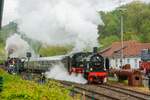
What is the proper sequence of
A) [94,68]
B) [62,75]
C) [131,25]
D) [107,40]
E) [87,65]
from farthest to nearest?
1. [131,25]
2. [107,40]
3. [62,75]
4. [94,68]
5. [87,65]

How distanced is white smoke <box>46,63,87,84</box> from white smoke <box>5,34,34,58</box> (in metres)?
15.6

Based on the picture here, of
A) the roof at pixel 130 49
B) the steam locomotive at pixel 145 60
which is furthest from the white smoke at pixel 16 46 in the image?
the roof at pixel 130 49

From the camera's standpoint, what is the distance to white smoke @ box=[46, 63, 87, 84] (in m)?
37.2

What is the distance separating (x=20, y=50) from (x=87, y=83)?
20.3m

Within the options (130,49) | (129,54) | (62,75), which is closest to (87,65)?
(62,75)

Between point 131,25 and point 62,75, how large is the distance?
60703mm

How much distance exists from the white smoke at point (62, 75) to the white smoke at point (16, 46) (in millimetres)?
15589

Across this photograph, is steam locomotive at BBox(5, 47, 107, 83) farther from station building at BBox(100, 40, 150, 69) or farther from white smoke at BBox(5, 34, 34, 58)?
station building at BBox(100, 40, 150, 69)

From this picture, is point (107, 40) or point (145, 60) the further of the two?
point (107, 40)

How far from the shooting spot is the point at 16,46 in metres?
54.7

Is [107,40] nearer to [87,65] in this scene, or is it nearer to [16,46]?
[16,46]

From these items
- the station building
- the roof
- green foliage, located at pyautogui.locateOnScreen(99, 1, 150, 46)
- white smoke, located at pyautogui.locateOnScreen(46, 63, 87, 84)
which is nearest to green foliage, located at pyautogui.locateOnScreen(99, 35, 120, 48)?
green foliage, located at pyautogui.locateOnScreen(99, 1, 150, 46)

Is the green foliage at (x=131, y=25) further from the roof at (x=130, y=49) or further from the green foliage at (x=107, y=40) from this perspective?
the roof at (x=130, y=49)

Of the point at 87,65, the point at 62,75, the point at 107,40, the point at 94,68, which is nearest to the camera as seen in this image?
the point at 87,65
